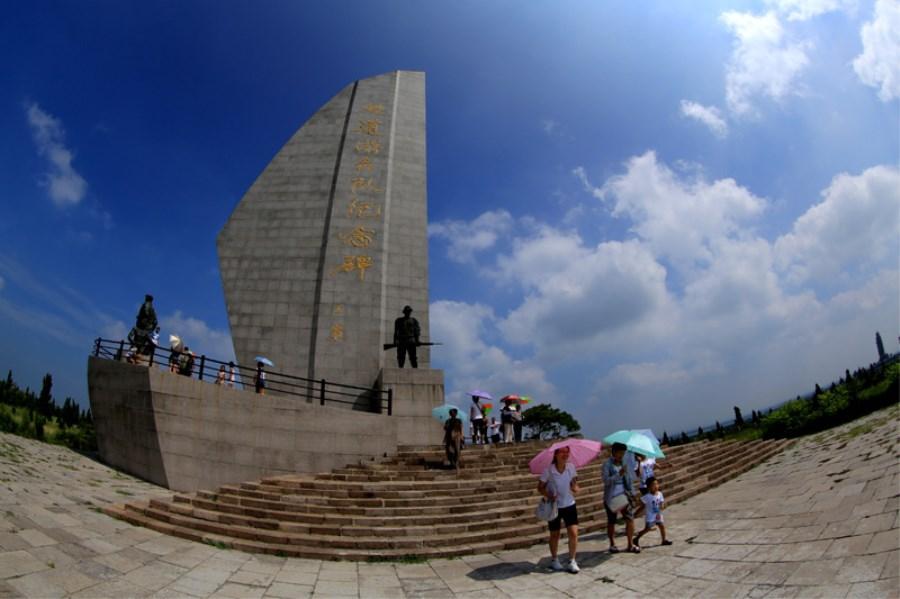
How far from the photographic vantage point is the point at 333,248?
1848 centimetres

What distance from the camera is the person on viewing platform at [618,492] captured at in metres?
5.98

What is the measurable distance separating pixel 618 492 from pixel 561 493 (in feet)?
3.77

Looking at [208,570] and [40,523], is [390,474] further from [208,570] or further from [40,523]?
[40,523]

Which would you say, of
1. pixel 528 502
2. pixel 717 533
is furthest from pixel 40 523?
pixel 717 533

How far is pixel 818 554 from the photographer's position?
461cm

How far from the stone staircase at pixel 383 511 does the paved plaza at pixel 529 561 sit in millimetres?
352

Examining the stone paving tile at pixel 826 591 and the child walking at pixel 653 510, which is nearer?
the stone paving tile at pixel 826 591

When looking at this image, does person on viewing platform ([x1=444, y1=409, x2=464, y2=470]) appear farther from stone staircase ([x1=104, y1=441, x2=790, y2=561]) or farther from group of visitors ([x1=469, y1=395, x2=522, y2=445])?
group of visitors ([x1=469, y1=395, x2=522, y2=445])

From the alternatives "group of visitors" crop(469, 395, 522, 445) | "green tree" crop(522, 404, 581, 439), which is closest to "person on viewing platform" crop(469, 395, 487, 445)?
"group of visitors" crop(469, 395, 522, 445)

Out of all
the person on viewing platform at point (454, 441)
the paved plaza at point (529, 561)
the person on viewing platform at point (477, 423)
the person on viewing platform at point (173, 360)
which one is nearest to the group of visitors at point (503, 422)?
the person on viewing platform at point (477, 423)

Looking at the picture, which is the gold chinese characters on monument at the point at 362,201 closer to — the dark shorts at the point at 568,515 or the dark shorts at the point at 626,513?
the dark shorts at the point at 626,513

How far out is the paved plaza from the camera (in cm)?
427

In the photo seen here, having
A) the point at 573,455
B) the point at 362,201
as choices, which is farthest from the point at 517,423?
the point at 362,201

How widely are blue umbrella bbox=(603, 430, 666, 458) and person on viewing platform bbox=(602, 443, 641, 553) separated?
111 mm
